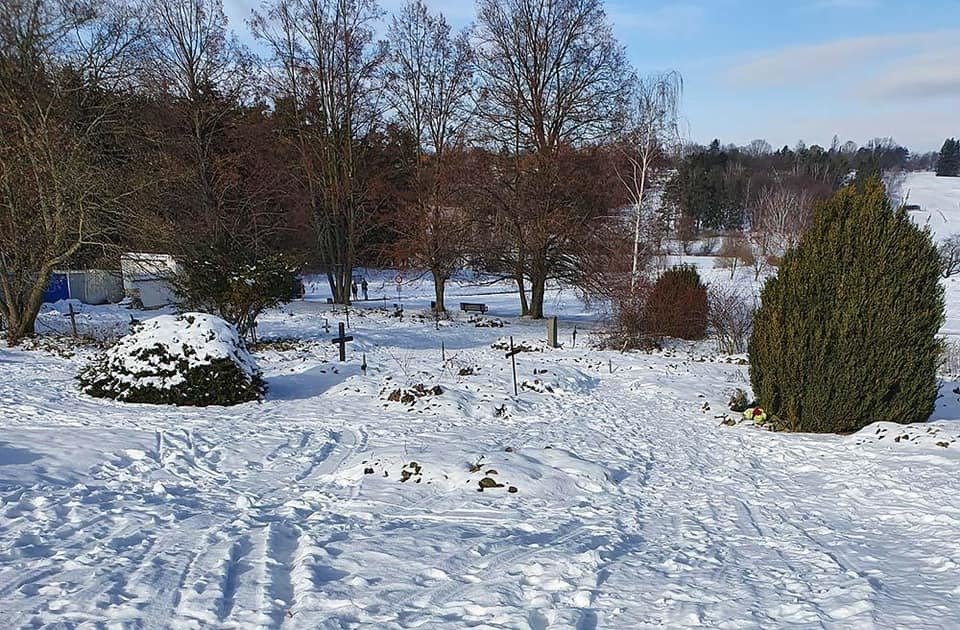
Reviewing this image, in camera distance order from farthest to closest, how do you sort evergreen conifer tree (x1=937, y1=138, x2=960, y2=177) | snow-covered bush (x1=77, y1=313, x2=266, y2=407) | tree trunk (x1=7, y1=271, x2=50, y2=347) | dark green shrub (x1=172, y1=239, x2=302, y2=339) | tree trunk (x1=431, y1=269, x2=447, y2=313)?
evergreen conifer tree (x1=937, y1=138, x2=960, y2=177) < tree trunk (x1=431, y1=269, x2=447, y2=313) < tree trunk (x1=7, y1=271, x2=50, y2=347) < dark green shrub (x1=172, y1=239, x2=302, y2=339) < snow-covered bush (x1=77, y1=313, x2=266, y2=407)

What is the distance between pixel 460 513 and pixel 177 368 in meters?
5.91

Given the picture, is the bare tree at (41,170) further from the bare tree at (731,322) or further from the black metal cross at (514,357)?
the bare tree at (731,322)

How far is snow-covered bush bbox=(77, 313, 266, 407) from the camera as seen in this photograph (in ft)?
29.1

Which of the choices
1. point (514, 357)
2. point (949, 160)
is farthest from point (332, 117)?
point (949, 160)

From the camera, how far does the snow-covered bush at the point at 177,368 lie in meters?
8.86

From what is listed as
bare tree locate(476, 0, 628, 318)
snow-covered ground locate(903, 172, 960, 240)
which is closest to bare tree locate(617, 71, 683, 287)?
bare tree locate(476, 0, 628, 318)

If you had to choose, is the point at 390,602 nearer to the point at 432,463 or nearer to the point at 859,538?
the point at 432,463

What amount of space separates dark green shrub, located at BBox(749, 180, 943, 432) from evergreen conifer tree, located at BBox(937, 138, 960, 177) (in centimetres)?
12649

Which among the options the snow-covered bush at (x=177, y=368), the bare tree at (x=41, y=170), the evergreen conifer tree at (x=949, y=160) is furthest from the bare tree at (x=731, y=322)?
the evergreen conifer tree at (x=949, y=160)

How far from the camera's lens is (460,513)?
5188 mm

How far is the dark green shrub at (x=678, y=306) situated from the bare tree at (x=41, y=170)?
46.3ft

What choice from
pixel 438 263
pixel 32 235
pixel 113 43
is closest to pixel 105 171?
pixel 32 235

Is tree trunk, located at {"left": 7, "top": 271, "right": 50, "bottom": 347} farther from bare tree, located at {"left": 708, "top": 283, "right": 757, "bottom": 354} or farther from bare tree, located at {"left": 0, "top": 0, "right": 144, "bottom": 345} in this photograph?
bare tree, located at {"left": 708, "top": 283, "right": 757, "bottom": 354}

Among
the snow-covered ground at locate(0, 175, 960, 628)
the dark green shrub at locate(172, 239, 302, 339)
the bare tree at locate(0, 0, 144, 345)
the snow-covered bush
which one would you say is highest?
the bare tree at locate(0, 0, 144, 345)
